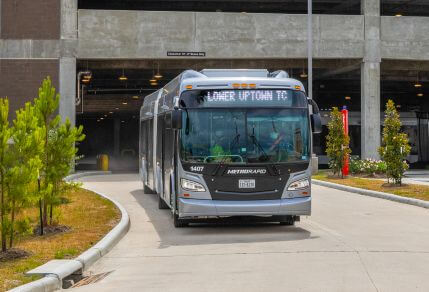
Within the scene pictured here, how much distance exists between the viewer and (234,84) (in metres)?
12.9

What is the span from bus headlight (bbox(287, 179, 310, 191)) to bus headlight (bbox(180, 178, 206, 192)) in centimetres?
174

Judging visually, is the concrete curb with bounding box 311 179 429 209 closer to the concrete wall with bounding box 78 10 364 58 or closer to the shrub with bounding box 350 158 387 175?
the shrub with bounding box 350 158 387 175

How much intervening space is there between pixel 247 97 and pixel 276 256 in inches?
160

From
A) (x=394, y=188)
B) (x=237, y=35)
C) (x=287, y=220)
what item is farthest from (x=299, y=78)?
(x=287, y=220)

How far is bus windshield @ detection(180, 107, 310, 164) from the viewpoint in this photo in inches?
492

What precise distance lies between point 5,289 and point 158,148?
9827 millimetres

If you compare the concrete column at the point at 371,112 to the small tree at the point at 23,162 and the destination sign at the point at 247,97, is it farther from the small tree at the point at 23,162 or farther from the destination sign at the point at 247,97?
the small tree at the point at 23,162

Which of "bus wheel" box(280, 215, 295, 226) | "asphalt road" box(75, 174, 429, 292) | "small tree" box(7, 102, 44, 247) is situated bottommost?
"asphalt road" box(75, 174, 429, 292)

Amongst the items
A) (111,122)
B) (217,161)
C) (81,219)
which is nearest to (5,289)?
(217,161)

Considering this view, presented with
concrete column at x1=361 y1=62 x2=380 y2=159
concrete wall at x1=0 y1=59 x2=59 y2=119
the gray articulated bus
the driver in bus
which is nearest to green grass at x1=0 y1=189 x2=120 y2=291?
the gray articulated bus

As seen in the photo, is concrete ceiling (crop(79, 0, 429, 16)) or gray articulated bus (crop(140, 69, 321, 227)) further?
concrete ceiling (crop(79, 0, 429, 16))

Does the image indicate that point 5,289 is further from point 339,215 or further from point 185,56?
point 185,56

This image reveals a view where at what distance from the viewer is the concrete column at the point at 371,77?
112 ft

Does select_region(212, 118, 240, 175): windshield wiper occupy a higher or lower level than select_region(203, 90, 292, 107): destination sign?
lower
